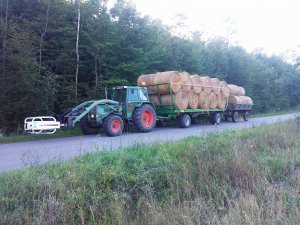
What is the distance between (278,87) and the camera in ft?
134

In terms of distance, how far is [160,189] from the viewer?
243 inches

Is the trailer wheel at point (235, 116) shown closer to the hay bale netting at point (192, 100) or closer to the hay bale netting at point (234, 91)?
the hay bale netting at point (234, 91)

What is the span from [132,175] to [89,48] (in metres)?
13.8

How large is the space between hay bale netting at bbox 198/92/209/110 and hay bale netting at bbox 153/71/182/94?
228 cm

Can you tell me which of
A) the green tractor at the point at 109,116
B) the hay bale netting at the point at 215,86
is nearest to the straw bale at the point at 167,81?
the green tractor at the point at 109,116

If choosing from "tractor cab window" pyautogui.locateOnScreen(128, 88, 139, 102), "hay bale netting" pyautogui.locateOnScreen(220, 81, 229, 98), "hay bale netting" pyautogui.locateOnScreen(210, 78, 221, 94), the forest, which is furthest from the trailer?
"hay bale netting" pyautogui.locateOnScreen(220, 81, 229, 98)

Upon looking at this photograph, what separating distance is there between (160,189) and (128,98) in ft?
30.8

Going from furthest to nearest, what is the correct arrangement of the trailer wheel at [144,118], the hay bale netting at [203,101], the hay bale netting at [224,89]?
the hay bale netting at [224,89], the hay bale netting at [203,101], the trailer wheel at [144,118]

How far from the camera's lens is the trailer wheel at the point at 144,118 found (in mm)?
14984

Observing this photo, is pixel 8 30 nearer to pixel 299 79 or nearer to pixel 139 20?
pixel 139 20

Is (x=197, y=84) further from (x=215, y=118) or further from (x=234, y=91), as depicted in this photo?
(x=234, y=91)

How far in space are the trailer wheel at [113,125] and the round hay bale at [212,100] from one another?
846 cm

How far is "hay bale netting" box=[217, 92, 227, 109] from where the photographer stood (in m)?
21.5

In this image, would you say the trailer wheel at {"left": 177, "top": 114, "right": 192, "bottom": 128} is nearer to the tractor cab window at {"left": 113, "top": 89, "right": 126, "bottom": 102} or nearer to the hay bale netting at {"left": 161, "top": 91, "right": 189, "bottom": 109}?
the hay bale netting at {"left": 161, "top": 91, "right": 189, "bottom": 109}
